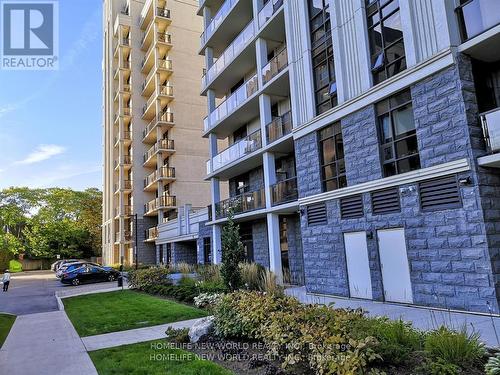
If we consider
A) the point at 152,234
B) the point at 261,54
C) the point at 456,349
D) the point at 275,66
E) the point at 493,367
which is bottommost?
the point at 493,367

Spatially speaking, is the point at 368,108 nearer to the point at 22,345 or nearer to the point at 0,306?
the point at 22,345

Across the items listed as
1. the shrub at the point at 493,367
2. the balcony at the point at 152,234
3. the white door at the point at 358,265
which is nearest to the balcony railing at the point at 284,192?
the white door at the point at 358,265

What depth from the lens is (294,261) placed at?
17.6m

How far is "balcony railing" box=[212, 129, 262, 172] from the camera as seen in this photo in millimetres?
19734

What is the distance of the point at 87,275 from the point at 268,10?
71.8ft

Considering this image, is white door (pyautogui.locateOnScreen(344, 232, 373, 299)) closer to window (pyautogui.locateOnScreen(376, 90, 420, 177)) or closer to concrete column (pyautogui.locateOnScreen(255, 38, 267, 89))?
window (pyautogui.locateOnScreen(376, 90, 420, 177))

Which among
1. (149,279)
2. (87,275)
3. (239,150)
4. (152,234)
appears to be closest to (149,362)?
(149,279)

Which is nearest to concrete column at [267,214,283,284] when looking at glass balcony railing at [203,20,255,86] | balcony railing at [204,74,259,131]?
balcony railing at [204,74,259,131]

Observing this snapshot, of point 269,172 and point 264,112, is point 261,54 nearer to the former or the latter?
point 264,112

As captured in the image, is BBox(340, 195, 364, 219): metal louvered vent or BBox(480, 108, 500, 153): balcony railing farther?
BBox(340, 195, 364, 219): metal louvered vent

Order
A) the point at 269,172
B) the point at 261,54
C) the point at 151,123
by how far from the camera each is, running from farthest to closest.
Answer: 1. the point at 151,123
2. the point at 261,54
3. the point at 269,172

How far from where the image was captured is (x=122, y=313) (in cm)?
1270

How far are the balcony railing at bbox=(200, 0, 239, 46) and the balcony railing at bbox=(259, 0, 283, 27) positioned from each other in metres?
3.10

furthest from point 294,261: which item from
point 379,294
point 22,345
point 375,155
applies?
point 22,345
